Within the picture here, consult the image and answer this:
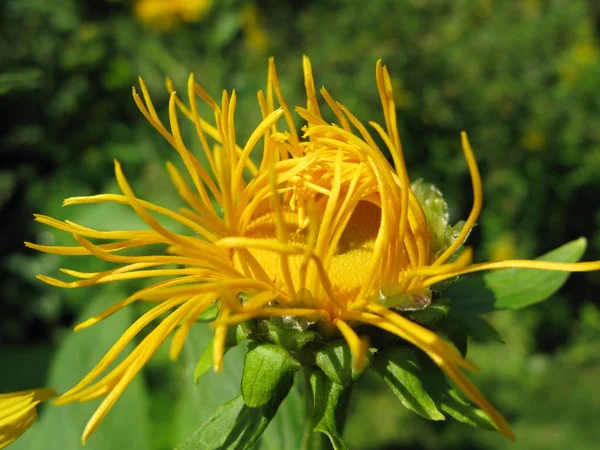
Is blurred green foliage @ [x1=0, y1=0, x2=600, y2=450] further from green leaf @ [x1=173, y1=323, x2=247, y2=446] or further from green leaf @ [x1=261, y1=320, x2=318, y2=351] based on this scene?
green leaf @ [x1=261, y1=320, x2=318, y2=351]

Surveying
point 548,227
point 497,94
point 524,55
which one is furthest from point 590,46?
point 548,227

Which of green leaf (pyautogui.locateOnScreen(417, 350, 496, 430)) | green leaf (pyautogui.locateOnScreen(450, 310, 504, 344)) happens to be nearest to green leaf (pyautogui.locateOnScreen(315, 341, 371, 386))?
green leaf (pyautogui.locateOnScreen(417, 350, 496, 430))

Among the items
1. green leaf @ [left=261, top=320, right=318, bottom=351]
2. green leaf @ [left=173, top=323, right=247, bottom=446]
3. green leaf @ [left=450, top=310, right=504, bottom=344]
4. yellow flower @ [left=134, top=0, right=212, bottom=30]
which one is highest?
yellow flower @ [left=134, top=0, right=212, bottom=30]

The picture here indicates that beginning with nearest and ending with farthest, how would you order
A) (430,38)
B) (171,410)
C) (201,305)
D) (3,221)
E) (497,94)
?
(201,305)
(171,410)
(3,221)
(497,94)
(430,38)

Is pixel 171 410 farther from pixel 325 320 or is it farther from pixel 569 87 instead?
pixel 569 87

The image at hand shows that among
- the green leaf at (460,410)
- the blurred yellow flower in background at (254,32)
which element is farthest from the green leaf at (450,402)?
the blurred yellow flower in background at (254,32)

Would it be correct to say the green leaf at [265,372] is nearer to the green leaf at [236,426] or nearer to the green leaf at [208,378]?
the green leaf at [236,426]
